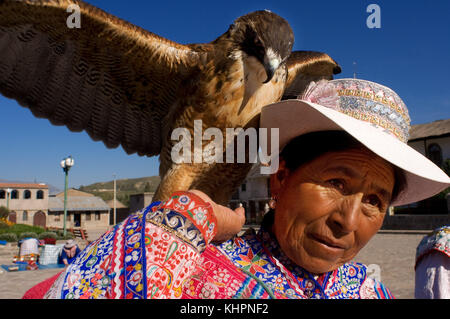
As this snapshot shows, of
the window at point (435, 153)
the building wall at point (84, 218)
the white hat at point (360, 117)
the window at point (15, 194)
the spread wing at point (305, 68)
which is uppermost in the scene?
the window at point (435, 153)

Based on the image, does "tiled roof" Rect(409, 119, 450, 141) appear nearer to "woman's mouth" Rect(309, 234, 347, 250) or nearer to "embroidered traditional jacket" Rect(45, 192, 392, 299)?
"woman's mouth" Rect(309, 234, 347, 250)

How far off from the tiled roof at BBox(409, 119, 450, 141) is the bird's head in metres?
37.4

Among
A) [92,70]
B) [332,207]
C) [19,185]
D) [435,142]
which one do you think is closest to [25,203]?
[19,185]

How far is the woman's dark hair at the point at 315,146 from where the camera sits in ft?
4.17

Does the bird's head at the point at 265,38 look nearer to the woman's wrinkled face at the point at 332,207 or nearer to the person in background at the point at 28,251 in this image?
the woman's wrinkled face at the point at 332,207

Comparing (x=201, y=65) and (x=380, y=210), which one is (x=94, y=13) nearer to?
(x=201, y=65)

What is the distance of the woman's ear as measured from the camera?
140 centimetres

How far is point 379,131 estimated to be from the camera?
4.00 feet

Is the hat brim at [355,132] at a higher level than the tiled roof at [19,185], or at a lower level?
lower

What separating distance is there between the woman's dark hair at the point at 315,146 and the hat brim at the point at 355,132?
0.03m

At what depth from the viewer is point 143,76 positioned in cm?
356

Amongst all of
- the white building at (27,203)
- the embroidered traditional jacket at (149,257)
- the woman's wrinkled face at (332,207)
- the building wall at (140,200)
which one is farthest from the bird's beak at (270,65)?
the white building at (27,203)

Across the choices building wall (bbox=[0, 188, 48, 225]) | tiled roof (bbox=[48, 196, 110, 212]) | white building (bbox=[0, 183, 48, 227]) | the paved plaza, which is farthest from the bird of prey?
building wall (bbox=[0, 188, 48, 225])

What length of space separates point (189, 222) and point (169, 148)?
108 inches
